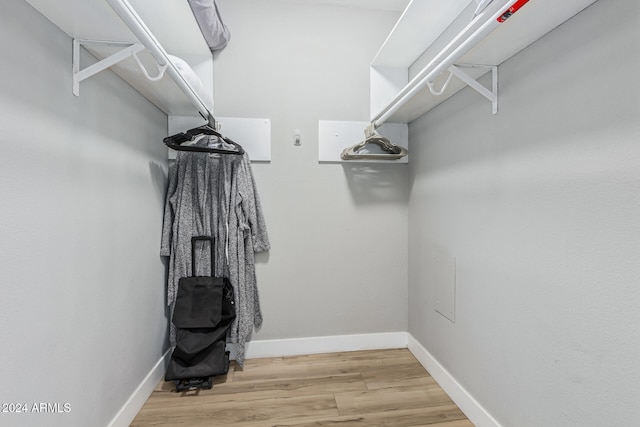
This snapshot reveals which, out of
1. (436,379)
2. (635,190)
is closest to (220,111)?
(635,190)

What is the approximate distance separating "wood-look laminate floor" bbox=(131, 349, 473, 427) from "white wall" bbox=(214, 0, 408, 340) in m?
0.27

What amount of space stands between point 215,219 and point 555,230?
173 centimetres

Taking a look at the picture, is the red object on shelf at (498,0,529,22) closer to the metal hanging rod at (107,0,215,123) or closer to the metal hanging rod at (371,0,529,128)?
the metal hanging rod at (371,0,529,128)

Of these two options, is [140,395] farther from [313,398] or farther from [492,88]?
[492,88]

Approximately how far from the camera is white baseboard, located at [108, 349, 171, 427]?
4.26 feet

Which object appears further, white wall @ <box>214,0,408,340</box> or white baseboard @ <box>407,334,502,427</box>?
white wall @ <box>214,0,408,340</box>

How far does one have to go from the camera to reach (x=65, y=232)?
3.23 feet

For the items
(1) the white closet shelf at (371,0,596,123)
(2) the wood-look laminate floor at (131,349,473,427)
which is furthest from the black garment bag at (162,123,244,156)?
(2) the wood-look laminate floor at (131,349,473,427)

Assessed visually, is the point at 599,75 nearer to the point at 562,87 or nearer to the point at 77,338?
the point at 562,87

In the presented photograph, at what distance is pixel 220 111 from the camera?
196 cm

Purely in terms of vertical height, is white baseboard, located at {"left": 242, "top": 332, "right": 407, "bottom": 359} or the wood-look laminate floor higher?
white baseboard, located at {"left": 242, "top": 332, "right": 407, "bottom": 359}

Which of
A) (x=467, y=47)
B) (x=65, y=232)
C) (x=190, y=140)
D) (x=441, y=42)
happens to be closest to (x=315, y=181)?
(x=190, y=140)

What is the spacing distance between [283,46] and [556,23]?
1.59m

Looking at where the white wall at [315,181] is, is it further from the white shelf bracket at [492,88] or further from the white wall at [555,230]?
the white shelf bracket at [492,88]
